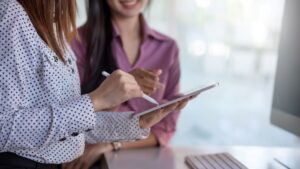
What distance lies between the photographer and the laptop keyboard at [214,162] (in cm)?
96

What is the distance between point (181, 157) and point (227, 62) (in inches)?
48.1

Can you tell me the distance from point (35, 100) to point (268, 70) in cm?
164

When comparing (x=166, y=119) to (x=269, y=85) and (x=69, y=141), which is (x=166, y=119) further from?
(x=269, y=85)

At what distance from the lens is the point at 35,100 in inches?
33.3

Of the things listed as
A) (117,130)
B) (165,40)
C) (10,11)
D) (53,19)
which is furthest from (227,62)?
(10,11)

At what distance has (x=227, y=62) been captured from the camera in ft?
7.25

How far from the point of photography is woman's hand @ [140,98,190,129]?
106 cm

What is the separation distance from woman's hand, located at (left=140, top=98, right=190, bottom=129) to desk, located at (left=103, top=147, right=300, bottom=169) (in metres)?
0.09

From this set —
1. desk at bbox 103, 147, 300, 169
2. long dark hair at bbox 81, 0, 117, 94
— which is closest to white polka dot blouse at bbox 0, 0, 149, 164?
desk at bbox 103, 147, 300, 169

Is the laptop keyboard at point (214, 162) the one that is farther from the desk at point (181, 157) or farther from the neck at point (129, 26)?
the neck at point (129, 26)

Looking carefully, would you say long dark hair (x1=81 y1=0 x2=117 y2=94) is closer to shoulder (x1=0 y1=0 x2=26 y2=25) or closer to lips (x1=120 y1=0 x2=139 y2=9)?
lips (x1=120 y1=0 x2=139 y2=9)

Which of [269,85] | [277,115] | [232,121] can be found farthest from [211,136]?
[277,115]

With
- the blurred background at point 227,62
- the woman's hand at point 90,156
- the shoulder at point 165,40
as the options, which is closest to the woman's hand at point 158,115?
the woman's hand at point 90,156

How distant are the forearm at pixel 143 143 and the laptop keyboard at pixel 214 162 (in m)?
0.20
